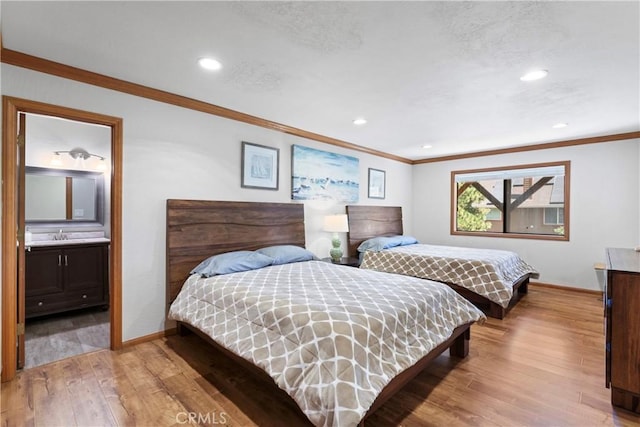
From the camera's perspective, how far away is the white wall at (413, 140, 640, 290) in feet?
13.9

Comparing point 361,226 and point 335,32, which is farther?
point 361,226

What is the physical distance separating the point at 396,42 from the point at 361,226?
3.39 metres

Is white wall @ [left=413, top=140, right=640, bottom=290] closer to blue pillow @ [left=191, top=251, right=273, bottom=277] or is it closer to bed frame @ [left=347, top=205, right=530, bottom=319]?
bed frame @ [left=347, top=205, right=530, bottom=319]

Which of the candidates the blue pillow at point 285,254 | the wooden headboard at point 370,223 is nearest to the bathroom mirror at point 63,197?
the blue pillow at point 285,254

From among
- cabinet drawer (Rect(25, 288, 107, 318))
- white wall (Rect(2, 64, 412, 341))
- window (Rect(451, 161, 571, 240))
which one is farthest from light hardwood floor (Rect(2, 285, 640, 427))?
window (Rect(451, 161, 571, 240))

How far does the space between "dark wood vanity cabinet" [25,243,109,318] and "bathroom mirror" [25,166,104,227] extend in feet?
2.38

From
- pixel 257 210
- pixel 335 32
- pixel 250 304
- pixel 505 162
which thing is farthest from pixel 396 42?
pixel 505 162

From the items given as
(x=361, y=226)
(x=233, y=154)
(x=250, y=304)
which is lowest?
(x=250, y=304)

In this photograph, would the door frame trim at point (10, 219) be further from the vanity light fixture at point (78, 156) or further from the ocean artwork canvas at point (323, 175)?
the ocean artwork canvas at point (323, 175)

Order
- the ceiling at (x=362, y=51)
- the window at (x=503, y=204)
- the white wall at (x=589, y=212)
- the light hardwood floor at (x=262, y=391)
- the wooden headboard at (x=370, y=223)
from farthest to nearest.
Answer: the window at (x=503, y=204)
the wooden headboard at (x=370, y=223)
the white wall at (x=589, y=212)
the light hardwood floor at (x=262, y=391)
the ceiling at (x=362, y=51)

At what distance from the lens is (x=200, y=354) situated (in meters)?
2.61

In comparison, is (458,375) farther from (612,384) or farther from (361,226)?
(361,226)

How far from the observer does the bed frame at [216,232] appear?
2.94m

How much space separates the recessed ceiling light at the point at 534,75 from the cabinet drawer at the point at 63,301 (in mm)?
4862
